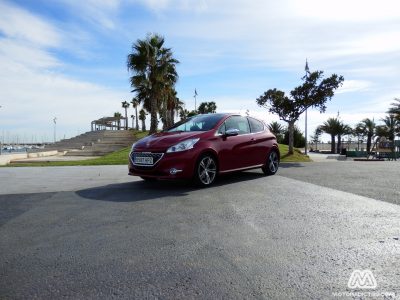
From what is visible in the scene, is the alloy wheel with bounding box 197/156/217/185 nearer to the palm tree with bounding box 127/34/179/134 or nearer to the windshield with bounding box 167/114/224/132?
the windshield with bounding box 167/114/224/132

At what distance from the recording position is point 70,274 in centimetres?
293

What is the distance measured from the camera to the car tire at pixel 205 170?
7.24 metres

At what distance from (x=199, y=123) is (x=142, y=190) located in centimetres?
210

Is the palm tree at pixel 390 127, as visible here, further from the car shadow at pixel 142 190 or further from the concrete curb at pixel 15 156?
the car shadow at pixel 142 190

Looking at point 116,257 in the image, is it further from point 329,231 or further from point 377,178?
point 377,178

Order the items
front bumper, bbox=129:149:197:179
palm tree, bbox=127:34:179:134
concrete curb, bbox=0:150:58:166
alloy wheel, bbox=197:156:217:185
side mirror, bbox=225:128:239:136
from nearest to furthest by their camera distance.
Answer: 1. front bumper, bbox=129:149:197:179
2. alloy wheel, bbox=197:156:217:185
3. side mirror, bbox=225:128:239:136
4. concrete curb, bbox=0:150:58:166
5. palm tree, bbox=127:34:179:134

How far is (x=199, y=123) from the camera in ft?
27.0

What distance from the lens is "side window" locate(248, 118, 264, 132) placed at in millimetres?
9016

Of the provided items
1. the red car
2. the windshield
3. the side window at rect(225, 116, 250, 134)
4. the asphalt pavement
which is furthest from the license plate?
the side window at rect(225, 116, 250, 134)

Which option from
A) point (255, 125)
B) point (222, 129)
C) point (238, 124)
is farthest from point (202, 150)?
point (255, 125)

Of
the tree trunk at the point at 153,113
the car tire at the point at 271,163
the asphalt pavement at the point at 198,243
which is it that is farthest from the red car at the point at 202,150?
the tree trunk at the point at 153,113

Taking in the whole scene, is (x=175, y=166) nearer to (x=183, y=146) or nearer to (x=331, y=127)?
(x=183, y=146)

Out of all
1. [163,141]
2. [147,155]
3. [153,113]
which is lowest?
[147,155]

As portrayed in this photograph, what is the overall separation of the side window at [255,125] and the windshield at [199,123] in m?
1.04
